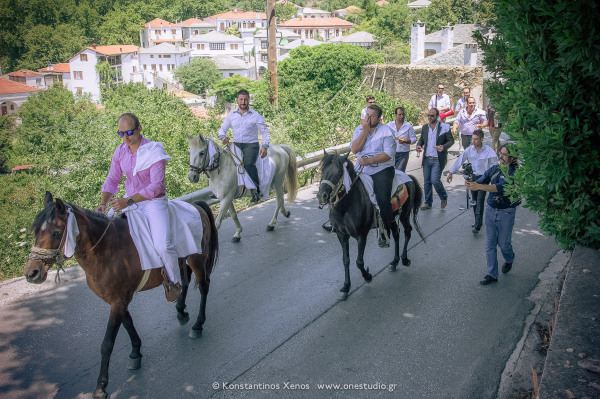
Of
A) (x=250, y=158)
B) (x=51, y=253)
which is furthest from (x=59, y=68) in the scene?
(x=51, y=253)

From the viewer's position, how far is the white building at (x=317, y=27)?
166 metres

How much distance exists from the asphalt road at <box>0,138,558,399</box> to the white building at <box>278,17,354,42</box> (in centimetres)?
16522

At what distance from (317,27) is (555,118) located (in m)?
170

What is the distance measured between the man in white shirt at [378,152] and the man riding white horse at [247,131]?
9.78 ft

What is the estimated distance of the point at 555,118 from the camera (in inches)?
213

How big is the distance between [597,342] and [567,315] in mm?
537

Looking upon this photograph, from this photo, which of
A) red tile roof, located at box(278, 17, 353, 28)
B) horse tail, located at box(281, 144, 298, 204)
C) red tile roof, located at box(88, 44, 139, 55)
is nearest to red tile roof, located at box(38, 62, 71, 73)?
red tile roof, located at box(88, 44, 139, 55)

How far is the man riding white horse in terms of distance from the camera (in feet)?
34.8

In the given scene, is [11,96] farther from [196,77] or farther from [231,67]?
[231,67]

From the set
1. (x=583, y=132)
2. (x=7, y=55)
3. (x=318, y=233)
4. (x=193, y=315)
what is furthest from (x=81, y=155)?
(x=7, y=55)

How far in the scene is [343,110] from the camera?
19312mm

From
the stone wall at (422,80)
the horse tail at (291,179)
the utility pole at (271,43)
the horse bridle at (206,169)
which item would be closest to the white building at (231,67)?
the stone wall at (422,80)

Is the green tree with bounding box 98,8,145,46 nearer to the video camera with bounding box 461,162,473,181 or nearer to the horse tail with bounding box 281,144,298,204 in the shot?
the horse tail with bounding box 281,144,298,204

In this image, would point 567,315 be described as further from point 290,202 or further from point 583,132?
point 290,202
